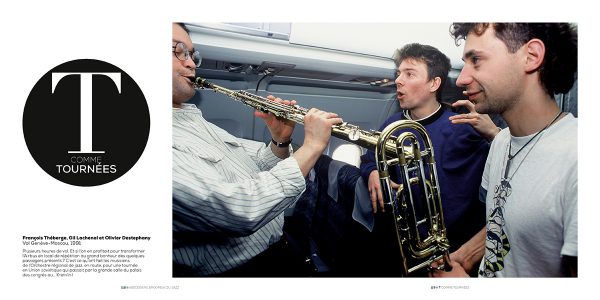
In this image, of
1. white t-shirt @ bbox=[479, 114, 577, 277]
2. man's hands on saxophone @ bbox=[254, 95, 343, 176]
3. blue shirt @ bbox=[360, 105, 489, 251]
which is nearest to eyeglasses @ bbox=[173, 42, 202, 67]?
man's hands on saxophone @ bbox=[254, 95, 343, 176]

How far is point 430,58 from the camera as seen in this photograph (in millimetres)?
2221

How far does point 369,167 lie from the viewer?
2213 millimetres

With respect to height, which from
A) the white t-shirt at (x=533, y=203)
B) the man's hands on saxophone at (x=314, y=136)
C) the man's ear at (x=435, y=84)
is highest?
the man's ear at (x=435, y=84)

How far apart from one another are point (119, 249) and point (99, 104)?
656 mm

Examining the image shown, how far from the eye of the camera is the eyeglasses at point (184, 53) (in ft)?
7.27

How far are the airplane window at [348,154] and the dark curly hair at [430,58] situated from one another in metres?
0.42

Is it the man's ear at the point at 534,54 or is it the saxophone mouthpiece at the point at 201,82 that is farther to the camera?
the saxophone mouthpiece at the point at 201,82

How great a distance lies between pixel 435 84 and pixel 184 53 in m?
1.11

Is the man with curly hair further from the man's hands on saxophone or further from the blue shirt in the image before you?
the man's hands on saxophone

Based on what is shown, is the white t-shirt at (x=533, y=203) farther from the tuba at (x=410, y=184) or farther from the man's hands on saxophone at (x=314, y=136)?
the man's hands on saxophone at (x=314, y=136)

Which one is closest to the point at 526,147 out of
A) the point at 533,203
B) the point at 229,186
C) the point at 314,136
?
the point at 533,203

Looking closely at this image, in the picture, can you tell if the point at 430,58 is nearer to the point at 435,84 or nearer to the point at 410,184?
the point at 435,84

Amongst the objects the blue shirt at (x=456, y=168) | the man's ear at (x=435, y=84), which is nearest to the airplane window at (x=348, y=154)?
the blue shirt at (x=456, y=168)

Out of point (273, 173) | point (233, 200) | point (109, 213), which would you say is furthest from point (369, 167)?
point (109, 213)
